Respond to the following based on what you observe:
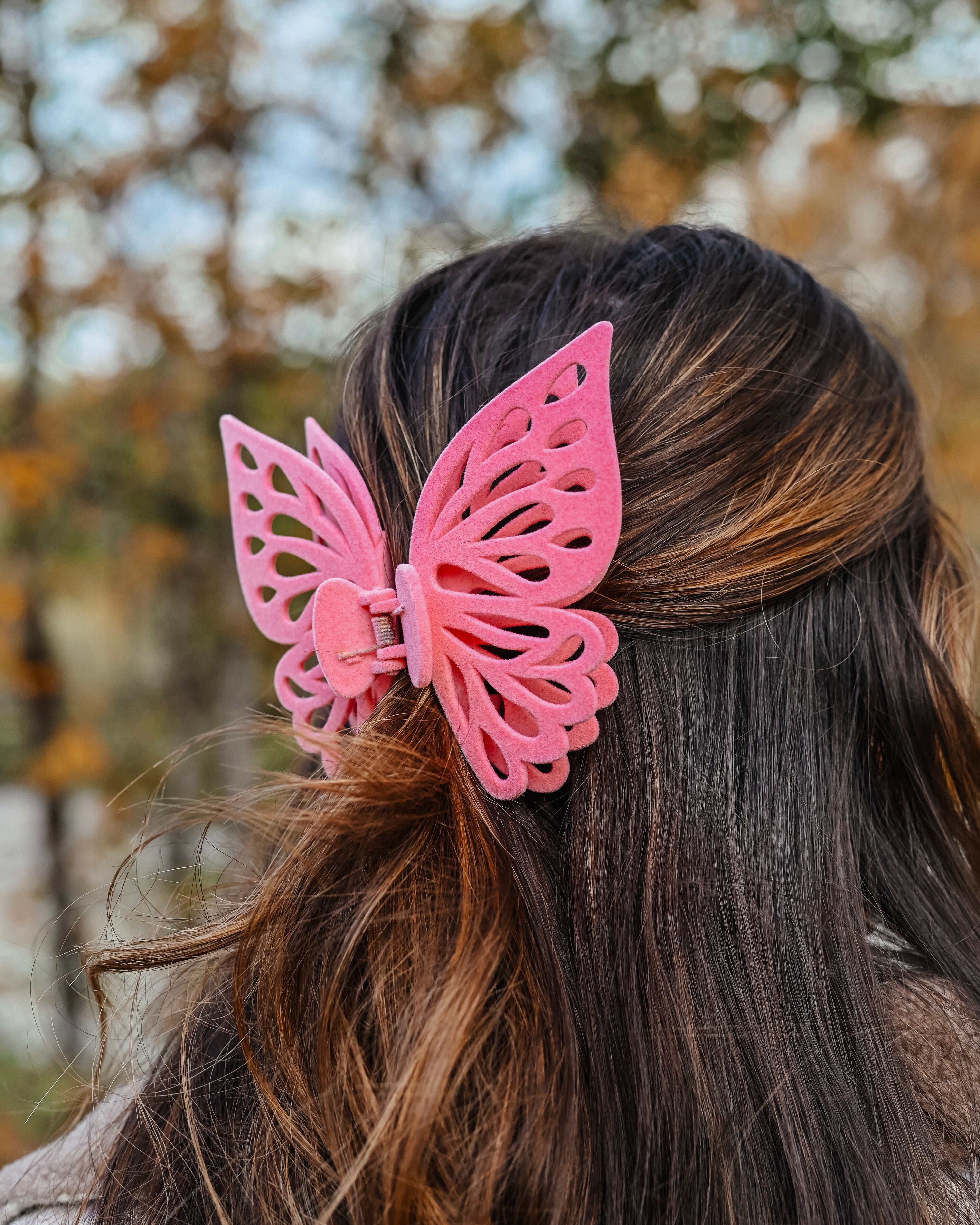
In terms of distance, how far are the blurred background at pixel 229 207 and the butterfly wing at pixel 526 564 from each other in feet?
5.46

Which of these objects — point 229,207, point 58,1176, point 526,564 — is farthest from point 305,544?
point 229,207

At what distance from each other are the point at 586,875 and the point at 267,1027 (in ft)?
1.02

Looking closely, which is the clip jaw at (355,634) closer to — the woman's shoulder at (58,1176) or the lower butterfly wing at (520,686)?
the lower butterfly wing at (520,686)

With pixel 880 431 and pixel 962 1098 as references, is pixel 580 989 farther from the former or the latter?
pixel 880 431

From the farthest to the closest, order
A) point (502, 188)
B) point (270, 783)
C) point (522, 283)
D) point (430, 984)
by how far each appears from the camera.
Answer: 1. point (502, 188)
2. point (522, 283)
3. point (270, 783)
4. point (430, 984)

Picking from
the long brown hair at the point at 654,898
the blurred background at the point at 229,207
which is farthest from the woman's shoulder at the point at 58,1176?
the blurred background at the point at 229,207

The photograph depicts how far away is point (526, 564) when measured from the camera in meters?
0.73

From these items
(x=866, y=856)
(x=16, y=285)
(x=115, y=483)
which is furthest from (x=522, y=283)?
(x=115, y=483)

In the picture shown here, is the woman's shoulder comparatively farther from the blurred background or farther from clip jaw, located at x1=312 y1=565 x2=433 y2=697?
the blurred background

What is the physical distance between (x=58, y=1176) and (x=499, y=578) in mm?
736

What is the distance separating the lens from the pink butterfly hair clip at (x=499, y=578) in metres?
0.69

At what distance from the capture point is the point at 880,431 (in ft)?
2.97

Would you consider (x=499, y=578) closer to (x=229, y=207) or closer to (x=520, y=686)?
(x=520, y=686)

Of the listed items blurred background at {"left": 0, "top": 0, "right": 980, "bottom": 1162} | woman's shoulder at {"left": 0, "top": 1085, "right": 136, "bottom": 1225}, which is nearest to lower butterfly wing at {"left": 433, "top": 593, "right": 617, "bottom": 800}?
woman's shoulder at {"left": 0, "top": 1085, "right": 136, "bottom": 1225}
